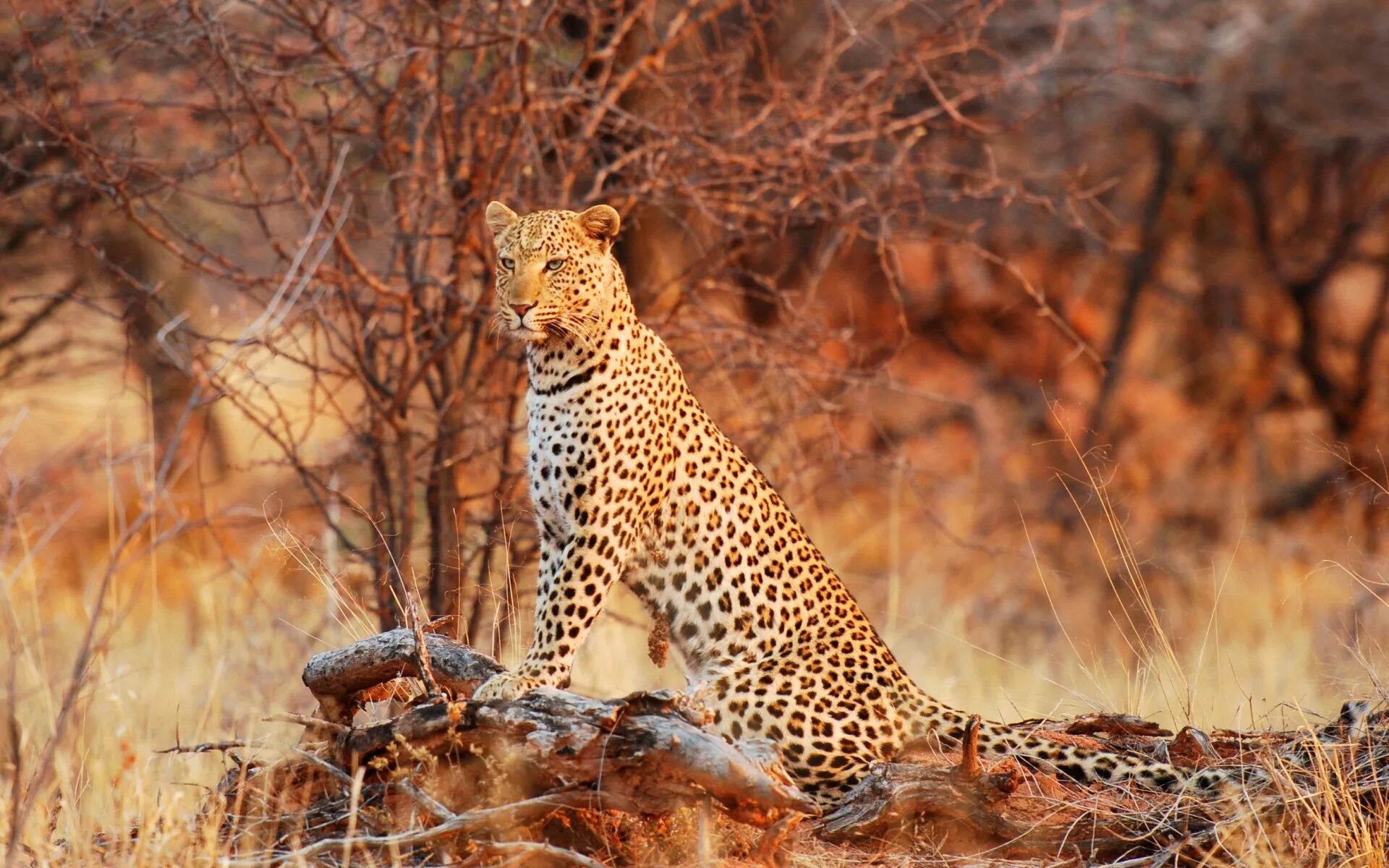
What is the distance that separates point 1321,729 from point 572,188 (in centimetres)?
538

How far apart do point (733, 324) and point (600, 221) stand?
268cm

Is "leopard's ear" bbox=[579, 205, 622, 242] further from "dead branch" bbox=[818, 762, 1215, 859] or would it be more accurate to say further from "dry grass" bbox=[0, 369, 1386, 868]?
"dead branch" bbox=[818, 762, 1215, 859]

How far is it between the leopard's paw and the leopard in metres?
0.05

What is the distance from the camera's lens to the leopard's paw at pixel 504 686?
5055mm

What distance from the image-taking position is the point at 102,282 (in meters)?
12.7

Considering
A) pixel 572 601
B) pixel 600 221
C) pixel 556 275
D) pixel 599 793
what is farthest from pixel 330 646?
pixel 599 793

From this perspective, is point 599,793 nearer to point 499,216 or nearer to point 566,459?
point 566,459

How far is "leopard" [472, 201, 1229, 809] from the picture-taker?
17.4ft

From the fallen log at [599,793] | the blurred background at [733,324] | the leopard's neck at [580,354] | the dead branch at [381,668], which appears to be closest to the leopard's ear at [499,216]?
the leopard's neck at [580,354]

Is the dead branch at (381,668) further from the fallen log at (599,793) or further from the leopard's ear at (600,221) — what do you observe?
the leopard's ear at (600,221)

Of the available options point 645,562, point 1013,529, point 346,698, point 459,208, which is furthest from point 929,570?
point 346,698

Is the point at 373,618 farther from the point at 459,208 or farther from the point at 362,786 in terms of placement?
the point at 362,786

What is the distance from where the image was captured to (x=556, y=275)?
220 inches

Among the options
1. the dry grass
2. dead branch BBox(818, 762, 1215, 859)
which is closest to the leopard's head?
the dry grass
